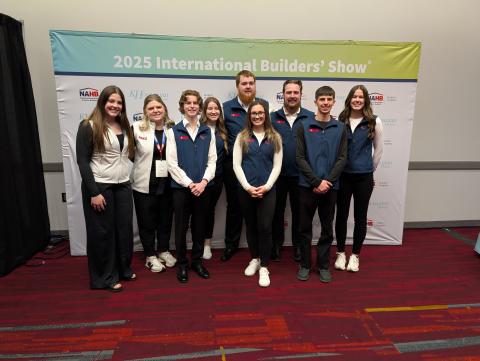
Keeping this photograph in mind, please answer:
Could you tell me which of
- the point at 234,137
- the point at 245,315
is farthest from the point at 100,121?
the point at 245,315

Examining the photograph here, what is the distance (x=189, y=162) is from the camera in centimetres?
258

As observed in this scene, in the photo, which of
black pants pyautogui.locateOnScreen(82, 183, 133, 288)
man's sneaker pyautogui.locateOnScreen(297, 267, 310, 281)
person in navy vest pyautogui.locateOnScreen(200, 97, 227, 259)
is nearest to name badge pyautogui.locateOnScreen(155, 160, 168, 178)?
black pants pyautogui.locateOnScreen(82, 183, 133, 288)

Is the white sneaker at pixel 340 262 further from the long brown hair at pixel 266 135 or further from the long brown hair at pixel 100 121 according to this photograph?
the long brown hair at pixel 100 121

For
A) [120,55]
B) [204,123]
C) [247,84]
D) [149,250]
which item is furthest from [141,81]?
[149,250]

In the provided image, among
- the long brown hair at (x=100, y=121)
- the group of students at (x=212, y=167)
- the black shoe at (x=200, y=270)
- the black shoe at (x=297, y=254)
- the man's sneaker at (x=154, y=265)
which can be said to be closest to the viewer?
the long brown hair at (x=100, y=121)

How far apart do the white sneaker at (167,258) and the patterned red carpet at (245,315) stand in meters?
0.15

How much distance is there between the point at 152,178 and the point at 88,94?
100 cm

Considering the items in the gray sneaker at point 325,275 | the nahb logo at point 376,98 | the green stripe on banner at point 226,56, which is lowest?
the gray sneaker at point 325,275

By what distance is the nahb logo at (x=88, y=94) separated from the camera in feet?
9.66

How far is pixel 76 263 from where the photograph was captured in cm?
306

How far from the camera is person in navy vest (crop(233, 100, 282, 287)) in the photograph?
2543 mm

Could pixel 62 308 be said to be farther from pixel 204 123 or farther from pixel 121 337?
pixel 204 123

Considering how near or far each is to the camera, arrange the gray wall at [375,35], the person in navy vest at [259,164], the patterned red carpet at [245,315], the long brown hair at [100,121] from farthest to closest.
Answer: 1. the gray wall at [375,35]
2. the person in navy vest at [259,164]
3. the long brown hair at [100,121]
4. the patterned red carpet at [245,315]

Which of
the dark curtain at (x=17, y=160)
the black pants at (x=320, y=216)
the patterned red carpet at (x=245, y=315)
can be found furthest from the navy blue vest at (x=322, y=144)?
the dark curtain at (x=17, y=160)
